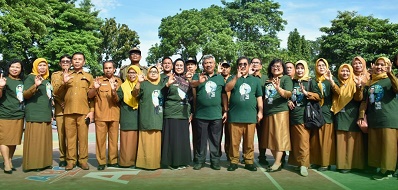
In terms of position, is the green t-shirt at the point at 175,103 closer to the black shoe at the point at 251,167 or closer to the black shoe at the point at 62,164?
the black shoe at the point at 251,167

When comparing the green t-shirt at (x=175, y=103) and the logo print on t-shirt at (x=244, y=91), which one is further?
the green t-shirt at (x=175, y=103)

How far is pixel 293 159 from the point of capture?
619 cm

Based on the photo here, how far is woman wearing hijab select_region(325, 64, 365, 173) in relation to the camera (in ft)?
19.5

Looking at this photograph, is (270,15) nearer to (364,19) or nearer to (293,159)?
(364,19)

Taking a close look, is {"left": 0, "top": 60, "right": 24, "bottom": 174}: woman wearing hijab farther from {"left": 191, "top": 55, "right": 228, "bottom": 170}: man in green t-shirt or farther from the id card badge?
the id card badge

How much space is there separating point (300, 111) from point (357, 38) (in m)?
24.5

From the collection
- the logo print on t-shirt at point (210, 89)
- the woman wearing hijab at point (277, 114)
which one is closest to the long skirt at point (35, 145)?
the logo print on t-shirt at point (210, 89)

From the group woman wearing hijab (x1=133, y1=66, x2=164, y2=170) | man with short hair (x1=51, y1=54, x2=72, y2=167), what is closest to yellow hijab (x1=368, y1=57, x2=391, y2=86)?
woman wearing hijab (x1=133, y1=66, x2=164, y2=170)

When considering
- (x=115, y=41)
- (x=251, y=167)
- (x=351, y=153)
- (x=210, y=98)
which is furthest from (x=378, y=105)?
(x=115, y=41)

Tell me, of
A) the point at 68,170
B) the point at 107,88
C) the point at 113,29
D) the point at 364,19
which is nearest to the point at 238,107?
the point at 107,88

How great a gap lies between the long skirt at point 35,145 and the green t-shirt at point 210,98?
271 centimetres

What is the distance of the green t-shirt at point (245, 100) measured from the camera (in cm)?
606

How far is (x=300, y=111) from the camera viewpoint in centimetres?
604

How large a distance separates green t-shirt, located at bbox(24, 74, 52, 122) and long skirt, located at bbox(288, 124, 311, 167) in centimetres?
429
